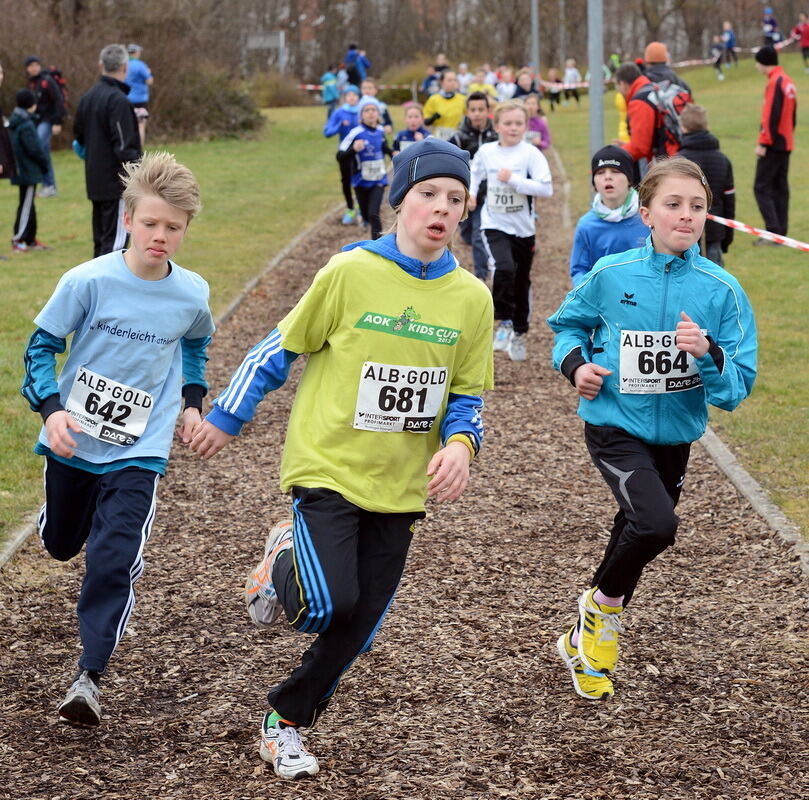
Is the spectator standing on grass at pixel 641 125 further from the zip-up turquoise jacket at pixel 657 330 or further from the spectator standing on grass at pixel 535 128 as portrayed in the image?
the zip-up turquoise jacket at pixel 657 330

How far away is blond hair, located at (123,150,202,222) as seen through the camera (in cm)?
433

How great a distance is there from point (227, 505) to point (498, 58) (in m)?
65.3

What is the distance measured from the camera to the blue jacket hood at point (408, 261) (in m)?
3.91

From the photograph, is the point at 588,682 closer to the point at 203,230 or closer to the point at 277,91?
the point at 203,230

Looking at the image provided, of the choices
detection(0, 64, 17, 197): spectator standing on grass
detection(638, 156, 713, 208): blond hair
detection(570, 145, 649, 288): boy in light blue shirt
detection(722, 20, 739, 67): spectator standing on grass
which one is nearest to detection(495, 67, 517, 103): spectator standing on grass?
detection(722, 20, 739, 67): spectator standing on grass

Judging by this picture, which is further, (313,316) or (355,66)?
(355,66)

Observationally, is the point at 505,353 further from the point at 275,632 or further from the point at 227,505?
the point at 275,632

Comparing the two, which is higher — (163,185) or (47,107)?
(163,185)

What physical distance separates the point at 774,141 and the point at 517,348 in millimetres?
6208

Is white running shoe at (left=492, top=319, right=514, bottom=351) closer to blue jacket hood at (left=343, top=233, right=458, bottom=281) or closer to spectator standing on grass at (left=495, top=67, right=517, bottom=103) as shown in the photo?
blue jacket hood at (left=343, top=233, right=458, bottom=281)

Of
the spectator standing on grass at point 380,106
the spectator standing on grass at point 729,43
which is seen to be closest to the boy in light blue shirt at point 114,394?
the spectator standing on grass at point 380,106

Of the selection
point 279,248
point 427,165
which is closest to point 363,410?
point 427,165


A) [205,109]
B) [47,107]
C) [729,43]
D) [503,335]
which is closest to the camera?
[503,335]

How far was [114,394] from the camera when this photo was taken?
14.3 feet
